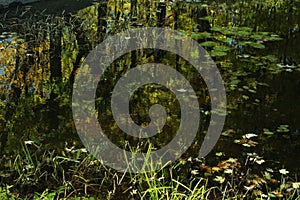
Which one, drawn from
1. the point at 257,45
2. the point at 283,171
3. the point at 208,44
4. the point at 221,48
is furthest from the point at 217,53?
the point at 283,171

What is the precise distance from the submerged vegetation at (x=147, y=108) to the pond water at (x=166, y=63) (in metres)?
0.01

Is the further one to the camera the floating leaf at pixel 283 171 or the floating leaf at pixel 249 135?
the floating leaf at pixel 249 135

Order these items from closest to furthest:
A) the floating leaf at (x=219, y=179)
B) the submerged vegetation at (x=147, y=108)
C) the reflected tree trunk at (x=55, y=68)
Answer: the submerged vegetation at (x=147, y=108)
the floating leaf at (x=219, y=179)
the reflected tree trunk at (x=55, y=68)

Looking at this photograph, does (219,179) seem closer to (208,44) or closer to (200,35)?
(208,44)

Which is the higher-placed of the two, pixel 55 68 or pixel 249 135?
pixel 55 68

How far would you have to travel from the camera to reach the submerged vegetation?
9.88 ft

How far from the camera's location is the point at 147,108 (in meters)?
4.12

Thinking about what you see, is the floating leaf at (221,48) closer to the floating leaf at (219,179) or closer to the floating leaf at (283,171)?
the floating leaf at (283,171)

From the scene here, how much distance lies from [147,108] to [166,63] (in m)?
1.26

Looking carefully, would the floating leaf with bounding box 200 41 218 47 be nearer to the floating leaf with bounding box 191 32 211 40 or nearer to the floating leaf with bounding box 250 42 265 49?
the floating leaf with bounding box 191 32 211 40

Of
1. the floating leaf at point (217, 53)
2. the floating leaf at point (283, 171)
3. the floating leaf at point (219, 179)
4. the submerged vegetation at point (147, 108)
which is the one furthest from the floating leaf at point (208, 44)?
the floating leaf at point (219, 179)

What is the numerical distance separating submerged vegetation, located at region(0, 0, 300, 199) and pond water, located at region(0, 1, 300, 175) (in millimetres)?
11

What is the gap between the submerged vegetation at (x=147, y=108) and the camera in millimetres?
3012

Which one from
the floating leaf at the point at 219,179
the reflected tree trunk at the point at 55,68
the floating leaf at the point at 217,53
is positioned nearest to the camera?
the floating leaf at the point at 219,179
